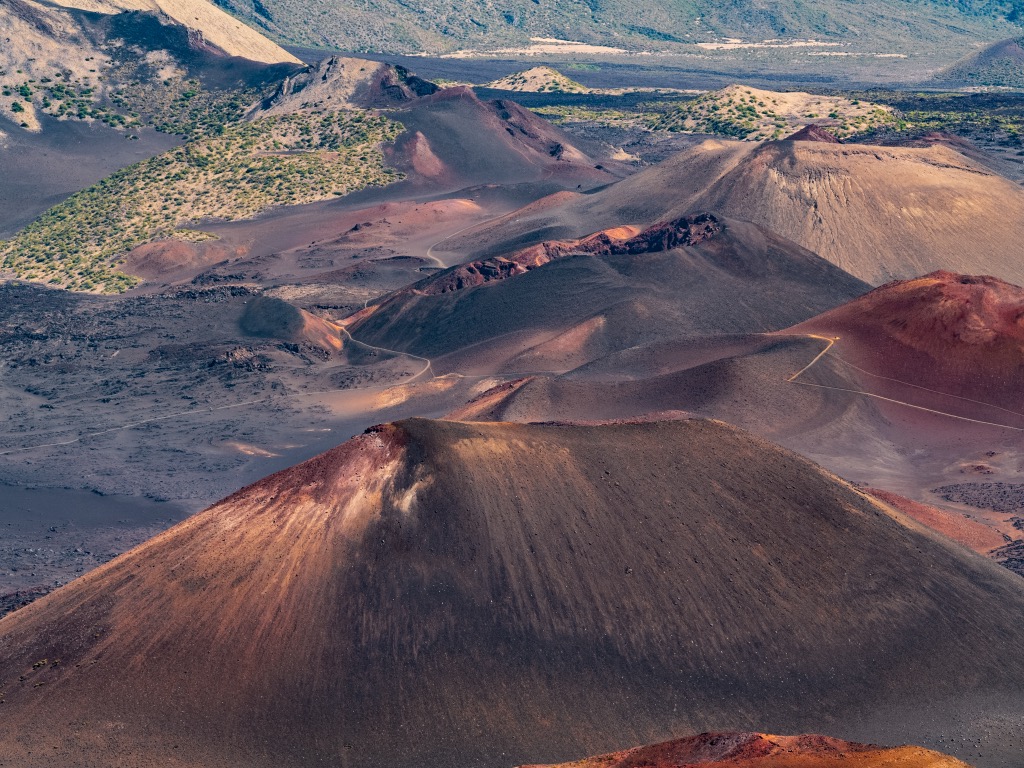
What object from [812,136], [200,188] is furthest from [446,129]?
[812,136]

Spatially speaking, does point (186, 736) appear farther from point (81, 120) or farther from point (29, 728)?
point (81, 120)

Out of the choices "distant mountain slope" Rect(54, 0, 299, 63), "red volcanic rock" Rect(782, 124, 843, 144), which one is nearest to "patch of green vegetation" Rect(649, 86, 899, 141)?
"red volcanic rock" Rect(782, 124, 843, 144)

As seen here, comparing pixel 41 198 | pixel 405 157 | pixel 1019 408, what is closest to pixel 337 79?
pixel 405 157

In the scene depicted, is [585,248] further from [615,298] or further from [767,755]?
[767,755]

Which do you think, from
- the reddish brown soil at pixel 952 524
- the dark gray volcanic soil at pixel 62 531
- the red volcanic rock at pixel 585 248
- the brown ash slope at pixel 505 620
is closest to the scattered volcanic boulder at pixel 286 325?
the red volcanic rock at pixel 585 248

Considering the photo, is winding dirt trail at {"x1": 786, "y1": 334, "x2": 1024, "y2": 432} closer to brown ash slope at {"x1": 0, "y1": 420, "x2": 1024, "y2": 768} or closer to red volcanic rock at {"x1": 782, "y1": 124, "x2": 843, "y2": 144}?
brown ash slope at {"x1": 0, "y1": 420, "x2": 1024, "y2": 768}

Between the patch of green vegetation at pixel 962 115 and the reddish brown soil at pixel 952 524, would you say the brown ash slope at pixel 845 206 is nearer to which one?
the patch of green vegetation at pixel 962 115
